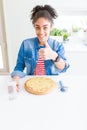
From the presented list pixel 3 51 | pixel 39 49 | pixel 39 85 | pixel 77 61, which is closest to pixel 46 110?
pixel 39 85

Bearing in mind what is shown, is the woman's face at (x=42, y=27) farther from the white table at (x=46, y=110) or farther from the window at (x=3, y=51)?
the window at (x=3, y=51)

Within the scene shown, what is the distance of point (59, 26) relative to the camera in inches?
100

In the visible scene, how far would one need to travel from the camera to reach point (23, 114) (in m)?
1.04

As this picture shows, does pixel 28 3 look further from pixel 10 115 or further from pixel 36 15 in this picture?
pixel 10 115

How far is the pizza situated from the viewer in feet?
4.03

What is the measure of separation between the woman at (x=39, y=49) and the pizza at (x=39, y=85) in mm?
142

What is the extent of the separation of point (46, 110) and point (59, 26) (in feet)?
5.46

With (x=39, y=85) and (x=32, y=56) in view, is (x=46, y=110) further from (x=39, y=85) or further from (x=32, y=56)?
(x=32, y=56)

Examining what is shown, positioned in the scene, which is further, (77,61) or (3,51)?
(3,51)

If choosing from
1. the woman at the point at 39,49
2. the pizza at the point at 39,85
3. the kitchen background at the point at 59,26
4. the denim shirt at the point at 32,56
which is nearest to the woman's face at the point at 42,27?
the woman at the point at 39,49

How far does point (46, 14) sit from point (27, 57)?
1.24 feet

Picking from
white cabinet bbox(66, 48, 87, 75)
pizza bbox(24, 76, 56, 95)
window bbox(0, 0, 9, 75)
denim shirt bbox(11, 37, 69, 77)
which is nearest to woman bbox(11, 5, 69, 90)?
denim shirt bbox(11, 37, 69, 77)

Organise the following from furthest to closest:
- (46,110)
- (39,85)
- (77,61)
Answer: (77,61), (39,85), (46,110)

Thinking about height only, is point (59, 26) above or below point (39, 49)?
above
